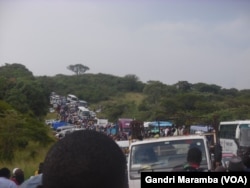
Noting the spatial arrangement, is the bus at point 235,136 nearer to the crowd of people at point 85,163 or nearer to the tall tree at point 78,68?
the crowd of people at point 85,163

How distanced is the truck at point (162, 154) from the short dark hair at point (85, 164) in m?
5.77

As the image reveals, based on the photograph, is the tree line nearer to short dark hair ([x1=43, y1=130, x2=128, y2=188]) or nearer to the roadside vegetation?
the roadside vegetation

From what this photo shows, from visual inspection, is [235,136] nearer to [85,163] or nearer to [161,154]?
[161,154]

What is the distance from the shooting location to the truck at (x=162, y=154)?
7762mm

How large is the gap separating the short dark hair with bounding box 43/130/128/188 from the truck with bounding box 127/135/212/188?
5774mm

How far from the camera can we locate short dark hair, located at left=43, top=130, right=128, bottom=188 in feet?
6.22

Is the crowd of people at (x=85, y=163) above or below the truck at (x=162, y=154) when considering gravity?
above

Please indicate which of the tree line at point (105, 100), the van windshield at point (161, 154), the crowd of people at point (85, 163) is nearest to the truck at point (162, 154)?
the van windshield at point (161, 154)

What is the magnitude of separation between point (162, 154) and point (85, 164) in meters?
6.11

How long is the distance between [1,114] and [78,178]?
29.5 meters

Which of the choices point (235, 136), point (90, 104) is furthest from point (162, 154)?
point (90, 104)

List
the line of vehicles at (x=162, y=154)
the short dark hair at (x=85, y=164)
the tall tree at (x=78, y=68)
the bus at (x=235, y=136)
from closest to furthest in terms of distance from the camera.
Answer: the short dark hair at (x=85, y=164) < the line of vehicles at (x=162, y=154) < the bus at (x=235, y=136) < the tall tree at (x=78, y=68)

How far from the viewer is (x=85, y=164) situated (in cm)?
189

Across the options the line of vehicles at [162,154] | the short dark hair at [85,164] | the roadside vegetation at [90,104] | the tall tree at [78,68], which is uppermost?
the tall tree at [78,68]
